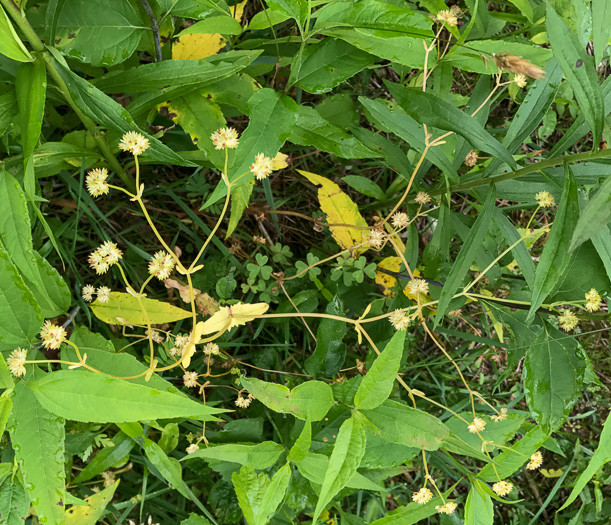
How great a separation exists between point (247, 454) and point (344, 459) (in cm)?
34

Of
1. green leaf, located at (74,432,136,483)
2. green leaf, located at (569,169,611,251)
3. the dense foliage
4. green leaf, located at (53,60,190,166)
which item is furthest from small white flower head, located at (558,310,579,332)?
green leaf, located at (74,432,136,483)

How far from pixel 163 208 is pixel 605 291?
1.50 meters

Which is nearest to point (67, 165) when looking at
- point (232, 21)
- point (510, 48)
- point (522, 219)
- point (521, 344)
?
point (232, 21)

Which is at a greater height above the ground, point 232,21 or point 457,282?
point 232,21

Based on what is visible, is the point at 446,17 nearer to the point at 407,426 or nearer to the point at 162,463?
the point at 407,426

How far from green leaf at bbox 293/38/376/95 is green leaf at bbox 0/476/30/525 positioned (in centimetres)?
131

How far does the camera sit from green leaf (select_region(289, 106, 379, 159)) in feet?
4.12

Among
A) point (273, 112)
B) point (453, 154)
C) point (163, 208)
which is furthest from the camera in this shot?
point (163, 208)

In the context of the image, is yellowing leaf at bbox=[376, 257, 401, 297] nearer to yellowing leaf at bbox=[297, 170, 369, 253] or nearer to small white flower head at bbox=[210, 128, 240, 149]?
yellowing leaf at bbox=[297, 170, 369, 253]

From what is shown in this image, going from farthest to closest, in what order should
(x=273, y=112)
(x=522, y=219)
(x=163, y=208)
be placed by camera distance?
(x=522, y=219) < (x=163, y=208) < (x=273, y=112)

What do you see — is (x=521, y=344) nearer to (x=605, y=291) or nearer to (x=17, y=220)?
(x=605, y=291)

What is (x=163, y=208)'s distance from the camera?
1.77m

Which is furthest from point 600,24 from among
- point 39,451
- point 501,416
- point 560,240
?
point 39,451

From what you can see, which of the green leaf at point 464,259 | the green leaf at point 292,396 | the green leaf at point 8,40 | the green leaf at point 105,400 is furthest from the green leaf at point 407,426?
the green leaf at point 8,40
